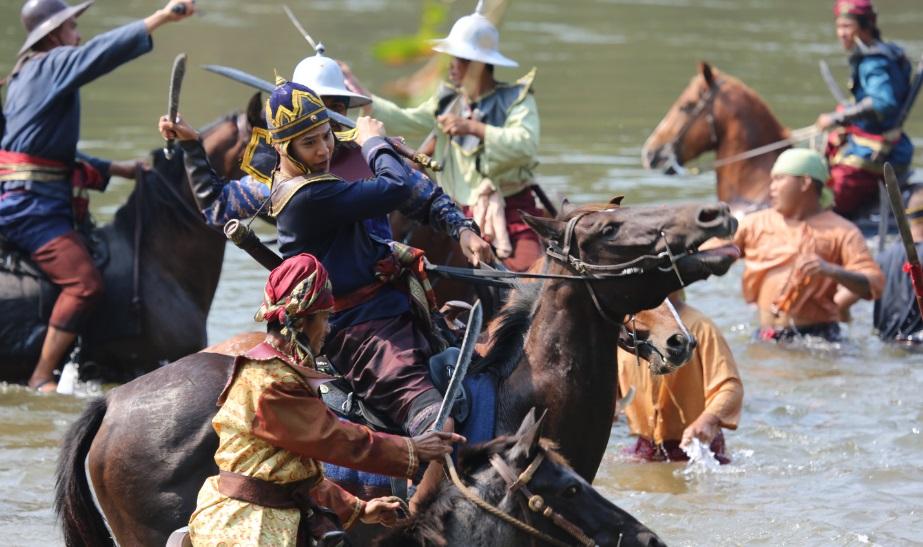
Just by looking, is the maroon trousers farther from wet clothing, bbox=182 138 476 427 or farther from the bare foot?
wet clothing, bbox=182 138 476 427

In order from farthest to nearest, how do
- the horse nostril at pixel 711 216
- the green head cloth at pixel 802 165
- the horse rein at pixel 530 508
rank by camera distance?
the green head cloth at pixel 802 165 → the horse nostril at pixel 711 216 → the horse rein at pixel 530 508

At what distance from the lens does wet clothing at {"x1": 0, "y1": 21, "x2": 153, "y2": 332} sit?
378 inches

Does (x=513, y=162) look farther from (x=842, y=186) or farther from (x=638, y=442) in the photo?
(x=842, y=186)

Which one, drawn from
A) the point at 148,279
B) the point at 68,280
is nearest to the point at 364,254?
the point at 68,280

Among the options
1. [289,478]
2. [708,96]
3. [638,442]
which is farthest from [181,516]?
[708,96]

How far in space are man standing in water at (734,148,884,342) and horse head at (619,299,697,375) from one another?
5.27m

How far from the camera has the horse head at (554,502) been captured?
178 inches

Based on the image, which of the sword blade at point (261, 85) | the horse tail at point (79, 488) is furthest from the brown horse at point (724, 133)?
the horse tail at point (79, 488)

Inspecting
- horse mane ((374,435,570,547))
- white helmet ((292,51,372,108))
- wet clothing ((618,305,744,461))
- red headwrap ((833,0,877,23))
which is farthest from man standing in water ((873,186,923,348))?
horse mane ((374,435,570,547))

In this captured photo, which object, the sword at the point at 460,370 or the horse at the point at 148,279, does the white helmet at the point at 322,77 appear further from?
the horse at the point at 148,279

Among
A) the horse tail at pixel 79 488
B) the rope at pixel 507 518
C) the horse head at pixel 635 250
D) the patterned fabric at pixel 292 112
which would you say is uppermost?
the patterned fabric at pixel 292 112

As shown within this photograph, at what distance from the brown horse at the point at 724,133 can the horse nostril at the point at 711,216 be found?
851 centimetres

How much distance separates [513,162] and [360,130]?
3548 millimetres

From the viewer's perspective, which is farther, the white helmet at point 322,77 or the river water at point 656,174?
the river water at point 656,174
